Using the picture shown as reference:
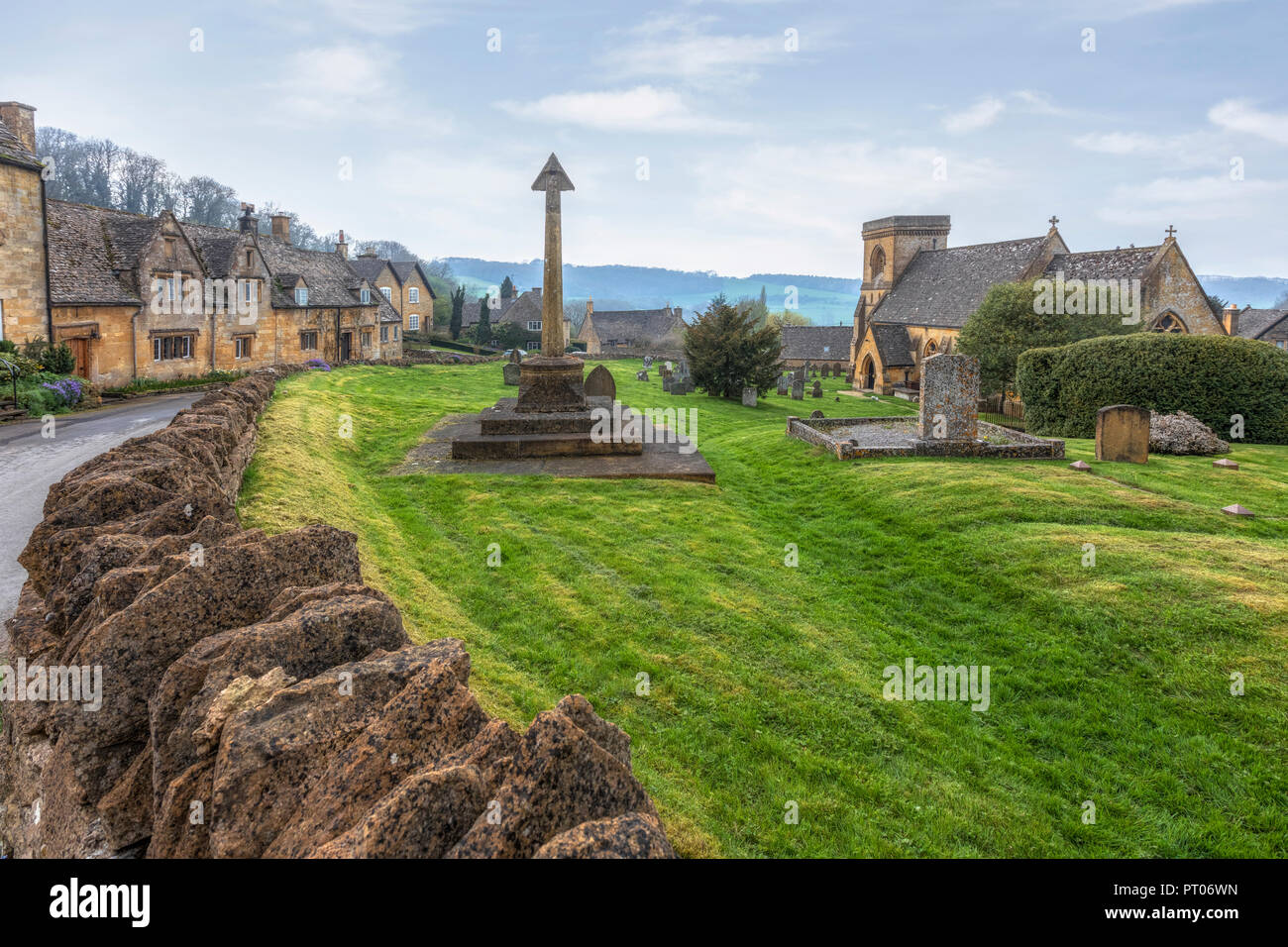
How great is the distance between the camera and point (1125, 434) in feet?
54.3

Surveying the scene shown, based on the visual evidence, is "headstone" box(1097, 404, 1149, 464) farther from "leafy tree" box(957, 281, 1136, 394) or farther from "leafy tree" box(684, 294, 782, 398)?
"leafy tree" box(684, 294, 782, 398)

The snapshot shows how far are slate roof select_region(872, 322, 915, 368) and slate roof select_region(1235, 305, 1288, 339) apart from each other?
41471 mm

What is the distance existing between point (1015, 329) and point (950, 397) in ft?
69.0

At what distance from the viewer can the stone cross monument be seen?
61.3 feet

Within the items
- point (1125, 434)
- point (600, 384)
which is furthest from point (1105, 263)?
point (600, 384)

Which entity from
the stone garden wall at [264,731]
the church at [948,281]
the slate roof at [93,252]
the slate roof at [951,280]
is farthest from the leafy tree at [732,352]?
the stone garden wall at [264,731]

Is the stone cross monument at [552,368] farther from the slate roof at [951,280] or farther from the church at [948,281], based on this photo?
the slate roof at [951,280]

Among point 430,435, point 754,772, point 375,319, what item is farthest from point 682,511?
point 375,319

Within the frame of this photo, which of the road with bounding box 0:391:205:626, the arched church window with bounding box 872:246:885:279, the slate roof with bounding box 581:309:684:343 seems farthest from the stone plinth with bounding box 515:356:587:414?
the slate roof with bounding box 581:309:684:343

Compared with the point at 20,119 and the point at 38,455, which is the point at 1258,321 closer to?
the point at 38,455

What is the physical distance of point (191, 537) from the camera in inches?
186

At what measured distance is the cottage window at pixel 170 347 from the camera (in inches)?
1203
